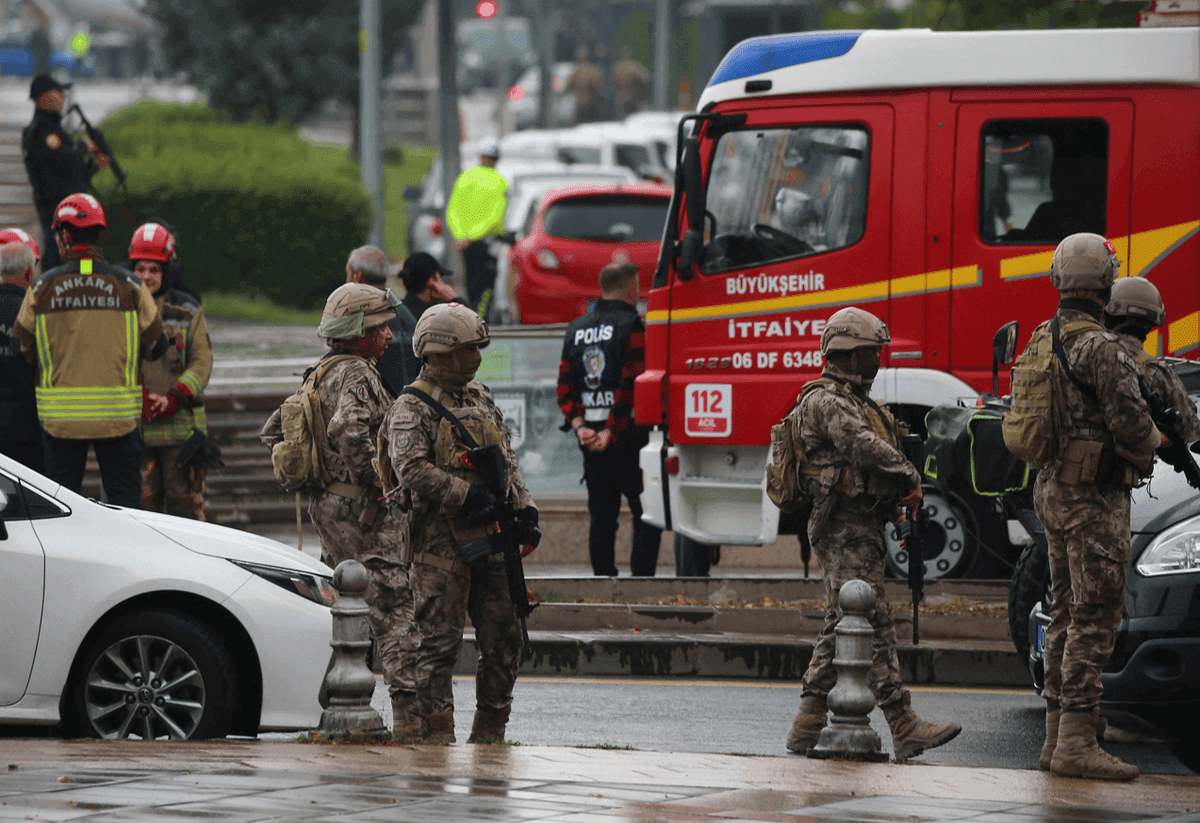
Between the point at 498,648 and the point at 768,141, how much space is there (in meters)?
4.47

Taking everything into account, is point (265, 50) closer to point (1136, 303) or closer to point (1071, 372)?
point (1136, 303)

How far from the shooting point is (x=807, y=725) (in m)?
7.46

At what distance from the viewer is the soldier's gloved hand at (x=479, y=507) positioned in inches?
274

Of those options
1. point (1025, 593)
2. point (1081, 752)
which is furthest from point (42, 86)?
point (1081, 752)

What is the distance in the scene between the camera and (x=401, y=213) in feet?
128

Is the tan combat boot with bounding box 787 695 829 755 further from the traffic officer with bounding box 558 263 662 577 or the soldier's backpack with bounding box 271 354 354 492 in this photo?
the traffic officer with bounding box 558 263 662 577

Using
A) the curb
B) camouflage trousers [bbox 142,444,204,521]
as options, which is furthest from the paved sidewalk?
camouflage trousers [bbox 142,444,204,521]

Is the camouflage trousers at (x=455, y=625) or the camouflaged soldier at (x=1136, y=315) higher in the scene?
the camouflaged soldier at (x=1136, y=315)

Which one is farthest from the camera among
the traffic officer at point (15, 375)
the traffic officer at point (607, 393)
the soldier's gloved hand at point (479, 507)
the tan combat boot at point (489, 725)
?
the traffic officer at point (607, 393)

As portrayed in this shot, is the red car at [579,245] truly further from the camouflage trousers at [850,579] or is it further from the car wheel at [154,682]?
the car wheel at [154,682]

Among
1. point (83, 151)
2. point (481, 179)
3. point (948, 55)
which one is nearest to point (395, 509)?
point (948, 55)

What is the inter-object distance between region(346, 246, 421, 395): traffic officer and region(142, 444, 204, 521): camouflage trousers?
1863 millimetres

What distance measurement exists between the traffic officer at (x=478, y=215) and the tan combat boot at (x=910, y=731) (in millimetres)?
12594

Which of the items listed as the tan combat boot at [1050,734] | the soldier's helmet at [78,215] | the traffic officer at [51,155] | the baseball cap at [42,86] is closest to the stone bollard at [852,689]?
the tan combat boot at [1050,734]
